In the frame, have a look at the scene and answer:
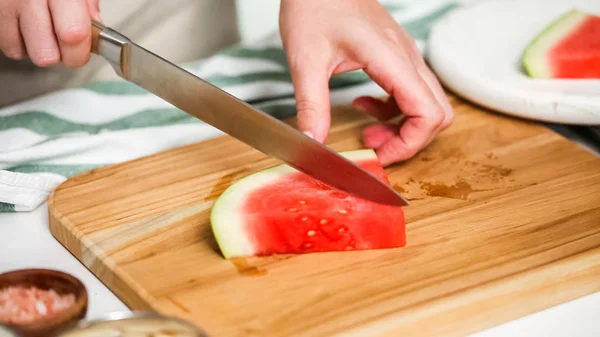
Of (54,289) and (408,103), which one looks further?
(408,103)

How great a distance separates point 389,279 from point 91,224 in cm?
57

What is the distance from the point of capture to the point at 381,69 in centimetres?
173

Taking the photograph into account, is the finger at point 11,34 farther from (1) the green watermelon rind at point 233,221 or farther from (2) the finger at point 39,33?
(1) the green watermelon rind at point 233,221

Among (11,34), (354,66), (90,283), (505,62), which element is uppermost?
(11,34)

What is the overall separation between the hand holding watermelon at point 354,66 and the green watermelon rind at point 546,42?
1.09 feet

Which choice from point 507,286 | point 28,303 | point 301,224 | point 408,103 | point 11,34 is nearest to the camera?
point 28,303

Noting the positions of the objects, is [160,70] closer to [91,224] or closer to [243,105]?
[243,105]

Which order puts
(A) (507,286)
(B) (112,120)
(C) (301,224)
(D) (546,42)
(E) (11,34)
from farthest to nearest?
(D) (546,42) < (B) (112,120) < (E) (11,34) < (C) (301,224) < (A) (507,286)

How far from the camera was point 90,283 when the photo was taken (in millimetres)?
1467

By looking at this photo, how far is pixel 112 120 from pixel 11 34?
40 cm

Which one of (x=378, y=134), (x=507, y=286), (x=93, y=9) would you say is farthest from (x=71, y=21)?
(x=507, y=286)

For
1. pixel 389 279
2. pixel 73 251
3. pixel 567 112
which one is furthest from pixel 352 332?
pixel 567 112

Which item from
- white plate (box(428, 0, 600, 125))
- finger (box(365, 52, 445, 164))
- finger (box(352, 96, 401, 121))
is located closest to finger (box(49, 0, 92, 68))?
finger (box(365, 52, 445, 164))

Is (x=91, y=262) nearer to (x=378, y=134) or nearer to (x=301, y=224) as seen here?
(x=301, y=224)
